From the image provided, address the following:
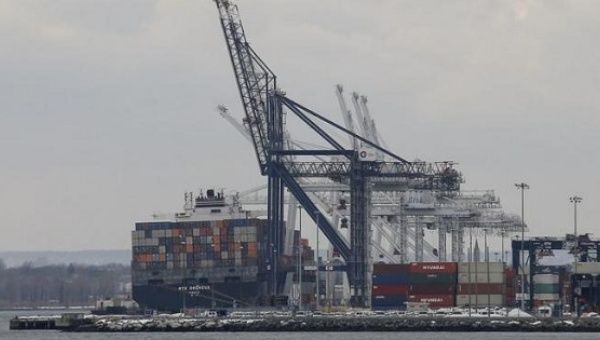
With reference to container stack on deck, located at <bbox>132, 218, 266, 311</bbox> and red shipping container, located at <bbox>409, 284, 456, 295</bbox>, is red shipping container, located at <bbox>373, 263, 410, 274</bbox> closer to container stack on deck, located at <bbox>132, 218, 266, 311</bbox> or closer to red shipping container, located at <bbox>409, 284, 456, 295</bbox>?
red shipping container, located at <bbox>409, 284, 456, 295</bbox>

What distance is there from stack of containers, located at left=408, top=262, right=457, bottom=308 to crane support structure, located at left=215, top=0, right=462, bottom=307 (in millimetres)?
9654

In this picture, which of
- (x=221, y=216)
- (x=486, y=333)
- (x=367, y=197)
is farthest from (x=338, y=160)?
(x=486, y=333)

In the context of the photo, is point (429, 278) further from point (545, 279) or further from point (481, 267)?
point (545, 279)

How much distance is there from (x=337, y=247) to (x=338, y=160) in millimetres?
8435

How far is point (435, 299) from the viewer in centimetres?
14488

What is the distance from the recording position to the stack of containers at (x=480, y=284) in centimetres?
14438

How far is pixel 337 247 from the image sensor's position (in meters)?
162

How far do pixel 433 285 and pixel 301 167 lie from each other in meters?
16.7

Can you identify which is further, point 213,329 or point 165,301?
point 165,301

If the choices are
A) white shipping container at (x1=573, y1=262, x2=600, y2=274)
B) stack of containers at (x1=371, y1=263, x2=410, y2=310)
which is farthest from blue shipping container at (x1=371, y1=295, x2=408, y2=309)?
white shipping container at (x1=573, y1=262, x2=600, y2=274)

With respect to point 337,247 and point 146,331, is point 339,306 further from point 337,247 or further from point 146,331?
point 146,331

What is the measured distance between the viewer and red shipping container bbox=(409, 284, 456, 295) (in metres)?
145

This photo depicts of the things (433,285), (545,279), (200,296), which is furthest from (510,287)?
(200,296)

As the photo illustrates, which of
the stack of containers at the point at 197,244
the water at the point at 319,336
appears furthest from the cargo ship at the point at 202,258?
the water at the point at 319,336
